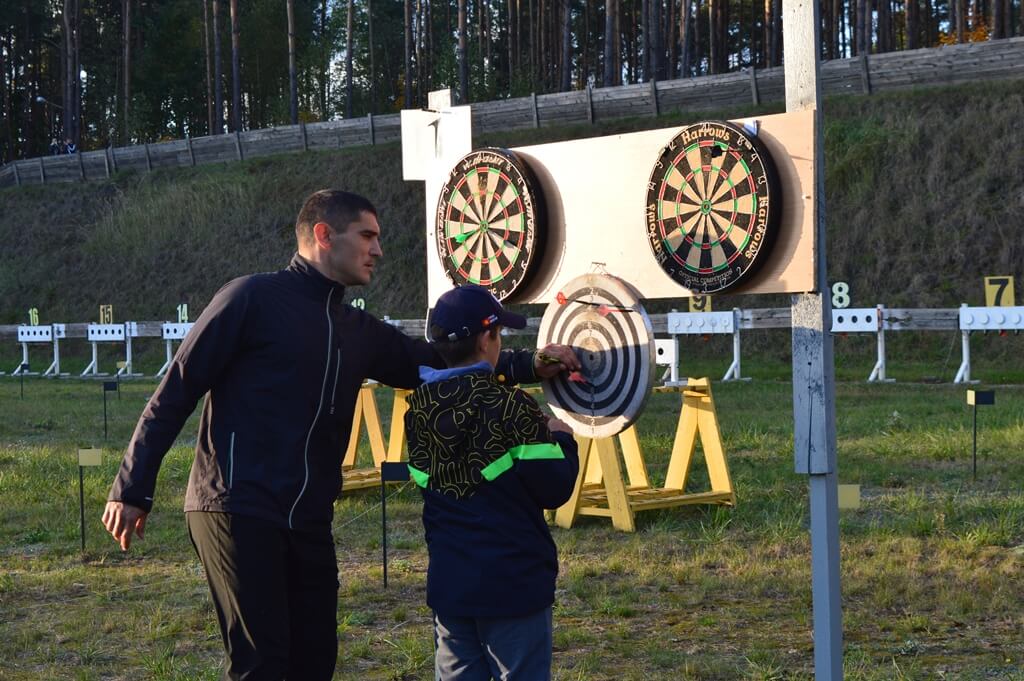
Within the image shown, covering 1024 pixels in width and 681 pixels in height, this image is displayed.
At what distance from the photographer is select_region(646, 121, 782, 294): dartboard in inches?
159

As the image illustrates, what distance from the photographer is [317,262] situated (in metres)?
3.54

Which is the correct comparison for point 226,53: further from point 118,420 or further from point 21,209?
point 118,420

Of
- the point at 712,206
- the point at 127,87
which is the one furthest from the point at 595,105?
the point at 712,206

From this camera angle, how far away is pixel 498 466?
3047 mm

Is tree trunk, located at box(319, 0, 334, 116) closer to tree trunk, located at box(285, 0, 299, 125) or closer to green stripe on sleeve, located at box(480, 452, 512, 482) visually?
tree trunk, located at box(285, 0, 299, 125)

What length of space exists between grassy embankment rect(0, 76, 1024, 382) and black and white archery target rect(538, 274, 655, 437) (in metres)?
14.0

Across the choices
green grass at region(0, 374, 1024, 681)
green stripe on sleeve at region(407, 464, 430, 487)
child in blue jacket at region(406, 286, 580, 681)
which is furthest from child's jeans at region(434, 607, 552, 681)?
green grass at region(0, 374, 1024, 681)

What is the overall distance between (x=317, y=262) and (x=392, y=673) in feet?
6.70

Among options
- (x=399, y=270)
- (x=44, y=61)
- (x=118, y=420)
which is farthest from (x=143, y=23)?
(x=118, y=420)

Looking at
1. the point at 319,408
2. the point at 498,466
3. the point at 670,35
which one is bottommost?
the point at 498,466

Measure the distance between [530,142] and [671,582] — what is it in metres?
20.9

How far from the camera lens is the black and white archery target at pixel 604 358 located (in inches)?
161

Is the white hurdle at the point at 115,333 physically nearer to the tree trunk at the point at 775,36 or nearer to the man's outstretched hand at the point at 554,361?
the tree trunk at the point at 775,36

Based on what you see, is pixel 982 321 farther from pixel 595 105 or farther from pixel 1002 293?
pixel 595 105
